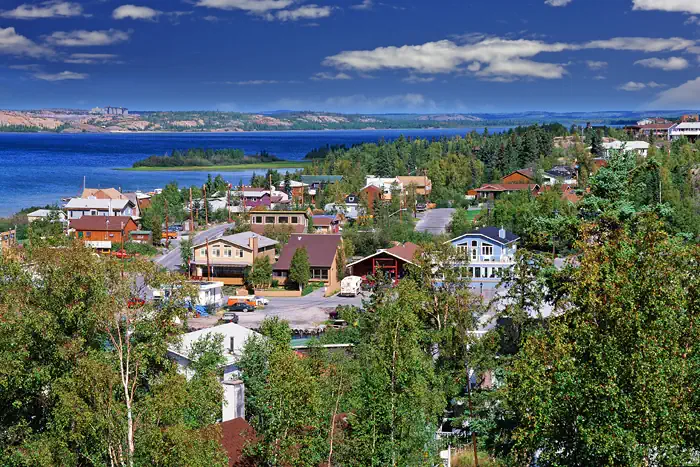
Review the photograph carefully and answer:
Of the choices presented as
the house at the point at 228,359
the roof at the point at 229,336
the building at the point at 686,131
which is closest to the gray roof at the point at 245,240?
the roof at the point at 229,336

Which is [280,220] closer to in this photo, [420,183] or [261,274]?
[261,274]

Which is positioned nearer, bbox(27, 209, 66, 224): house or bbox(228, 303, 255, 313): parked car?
bbox(228, 303, 255, 313): parked car

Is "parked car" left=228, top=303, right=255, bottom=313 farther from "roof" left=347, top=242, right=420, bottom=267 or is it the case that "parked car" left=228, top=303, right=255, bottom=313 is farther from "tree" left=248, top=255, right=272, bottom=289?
"roof" left=347, top=242, right=420, bottom=267

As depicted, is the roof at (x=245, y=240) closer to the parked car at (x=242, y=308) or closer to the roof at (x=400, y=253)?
the roof at (x=400, y=253)

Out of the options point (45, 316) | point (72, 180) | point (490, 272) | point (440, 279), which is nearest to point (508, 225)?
point (490, 272)

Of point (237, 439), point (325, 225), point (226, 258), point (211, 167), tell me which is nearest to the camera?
point (237, 439)

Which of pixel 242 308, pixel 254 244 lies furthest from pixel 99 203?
pixel 242 308

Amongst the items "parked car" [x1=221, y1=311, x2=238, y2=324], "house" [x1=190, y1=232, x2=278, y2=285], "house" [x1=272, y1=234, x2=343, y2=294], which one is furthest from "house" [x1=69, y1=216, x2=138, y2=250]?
"parked car" [x1=221, y1=311, x2=238, y2=324]
